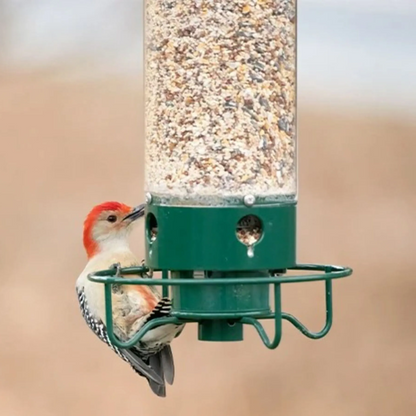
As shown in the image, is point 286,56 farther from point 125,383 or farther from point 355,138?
point 355,138

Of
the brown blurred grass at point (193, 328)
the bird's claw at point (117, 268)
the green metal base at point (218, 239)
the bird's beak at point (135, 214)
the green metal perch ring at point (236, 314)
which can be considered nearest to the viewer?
the green metal perch ring at point (236, 314)

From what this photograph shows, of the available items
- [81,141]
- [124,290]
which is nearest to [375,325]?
[81,141]

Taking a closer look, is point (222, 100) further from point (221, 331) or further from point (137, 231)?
point (137, 231)

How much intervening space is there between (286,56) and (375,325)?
6434 millimetres

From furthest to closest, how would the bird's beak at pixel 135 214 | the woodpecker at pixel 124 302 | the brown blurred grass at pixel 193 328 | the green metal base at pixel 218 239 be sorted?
the brown blurred grass at pixel 193 328, the bird's beak at pixel 135 214, the woodpecker at pixel 124 302, the green metal base at pixel 218 239

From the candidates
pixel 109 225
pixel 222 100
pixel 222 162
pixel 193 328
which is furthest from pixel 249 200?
pixel 193 328

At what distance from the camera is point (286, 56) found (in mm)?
5785

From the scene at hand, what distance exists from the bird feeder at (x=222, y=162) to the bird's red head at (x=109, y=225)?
131cm

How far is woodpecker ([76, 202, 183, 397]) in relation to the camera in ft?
21.9

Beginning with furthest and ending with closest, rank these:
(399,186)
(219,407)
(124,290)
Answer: (399,186)
(219,407)
(124,290)

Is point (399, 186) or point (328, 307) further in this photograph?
point (399, 186)

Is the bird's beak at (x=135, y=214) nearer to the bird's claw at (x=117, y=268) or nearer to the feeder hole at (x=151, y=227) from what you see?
the bird's claw at (x=117, y=268)

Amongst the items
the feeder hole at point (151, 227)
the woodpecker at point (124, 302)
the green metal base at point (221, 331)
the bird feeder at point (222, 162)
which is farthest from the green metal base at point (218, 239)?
the woodpecker at point (124, 302)

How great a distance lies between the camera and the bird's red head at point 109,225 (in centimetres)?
706
